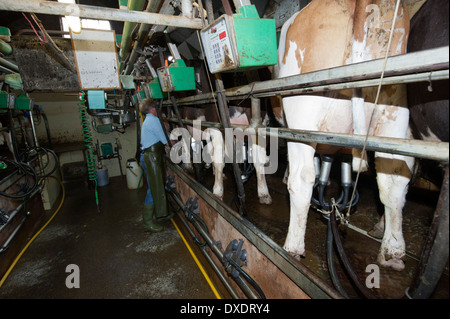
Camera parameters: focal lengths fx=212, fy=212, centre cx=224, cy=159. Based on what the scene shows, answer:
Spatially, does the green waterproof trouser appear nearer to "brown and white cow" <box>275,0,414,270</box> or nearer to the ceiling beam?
the ceiling beam

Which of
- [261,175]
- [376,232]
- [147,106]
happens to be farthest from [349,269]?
[147,106]

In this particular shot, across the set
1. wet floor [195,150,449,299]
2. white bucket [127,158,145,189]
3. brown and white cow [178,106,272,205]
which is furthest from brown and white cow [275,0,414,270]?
white bucket [127,158,145,189]

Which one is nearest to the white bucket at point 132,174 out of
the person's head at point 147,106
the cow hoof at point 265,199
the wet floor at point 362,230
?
the person's head at point 147,106

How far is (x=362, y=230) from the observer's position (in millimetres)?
2000

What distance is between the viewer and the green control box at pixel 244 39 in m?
1.25

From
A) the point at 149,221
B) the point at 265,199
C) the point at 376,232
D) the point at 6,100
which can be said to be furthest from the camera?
the point at 6,100

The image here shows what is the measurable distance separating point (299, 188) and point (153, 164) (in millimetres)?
2345

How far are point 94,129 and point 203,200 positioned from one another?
5159 mm

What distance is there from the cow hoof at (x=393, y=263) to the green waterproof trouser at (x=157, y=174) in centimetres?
283

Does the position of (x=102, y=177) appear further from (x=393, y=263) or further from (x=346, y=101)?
(x=393, y=263)

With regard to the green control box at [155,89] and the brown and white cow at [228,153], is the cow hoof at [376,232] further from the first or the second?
the green control box at [155,89]

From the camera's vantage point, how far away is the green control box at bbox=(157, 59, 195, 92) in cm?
261

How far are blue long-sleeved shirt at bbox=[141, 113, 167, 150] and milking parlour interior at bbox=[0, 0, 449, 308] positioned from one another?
Result: 0.02 meters
